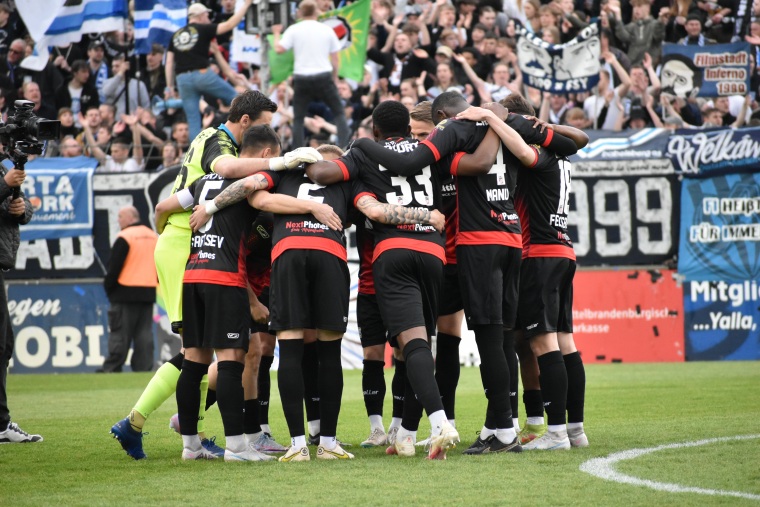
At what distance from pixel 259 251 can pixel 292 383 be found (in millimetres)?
1449

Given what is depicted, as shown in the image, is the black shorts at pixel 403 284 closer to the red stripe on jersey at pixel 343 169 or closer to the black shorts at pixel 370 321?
the red stripe on jersey at pixel 343 169

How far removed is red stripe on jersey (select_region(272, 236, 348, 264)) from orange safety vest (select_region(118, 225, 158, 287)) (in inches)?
410

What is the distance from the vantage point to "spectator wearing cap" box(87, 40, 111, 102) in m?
20.4

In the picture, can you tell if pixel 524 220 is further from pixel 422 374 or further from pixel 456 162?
pixel 422 374

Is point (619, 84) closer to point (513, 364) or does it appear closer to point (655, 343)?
point (655, 343)

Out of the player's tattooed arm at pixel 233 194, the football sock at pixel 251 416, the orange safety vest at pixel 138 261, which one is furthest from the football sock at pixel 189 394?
the orange safety vest at pixel 138 261

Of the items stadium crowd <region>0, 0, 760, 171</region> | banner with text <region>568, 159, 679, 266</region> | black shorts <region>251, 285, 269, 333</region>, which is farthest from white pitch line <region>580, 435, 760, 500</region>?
stadium crowd <region>0, 0, 760, 171</region>

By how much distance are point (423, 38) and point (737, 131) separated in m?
6.27

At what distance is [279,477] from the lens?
20.8 feet

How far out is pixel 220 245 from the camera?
289 inches

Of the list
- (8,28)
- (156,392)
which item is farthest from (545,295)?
(8,28)

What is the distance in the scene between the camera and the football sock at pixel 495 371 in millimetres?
7102

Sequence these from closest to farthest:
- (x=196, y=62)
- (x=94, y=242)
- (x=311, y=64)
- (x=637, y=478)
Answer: (x=637, y=478), (x=311, y=64), (x=196, y=62), (x=94, y=242)

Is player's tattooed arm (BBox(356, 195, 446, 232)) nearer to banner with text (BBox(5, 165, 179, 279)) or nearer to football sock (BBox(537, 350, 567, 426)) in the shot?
football sock (BBox(537, 350, 567, 426))
